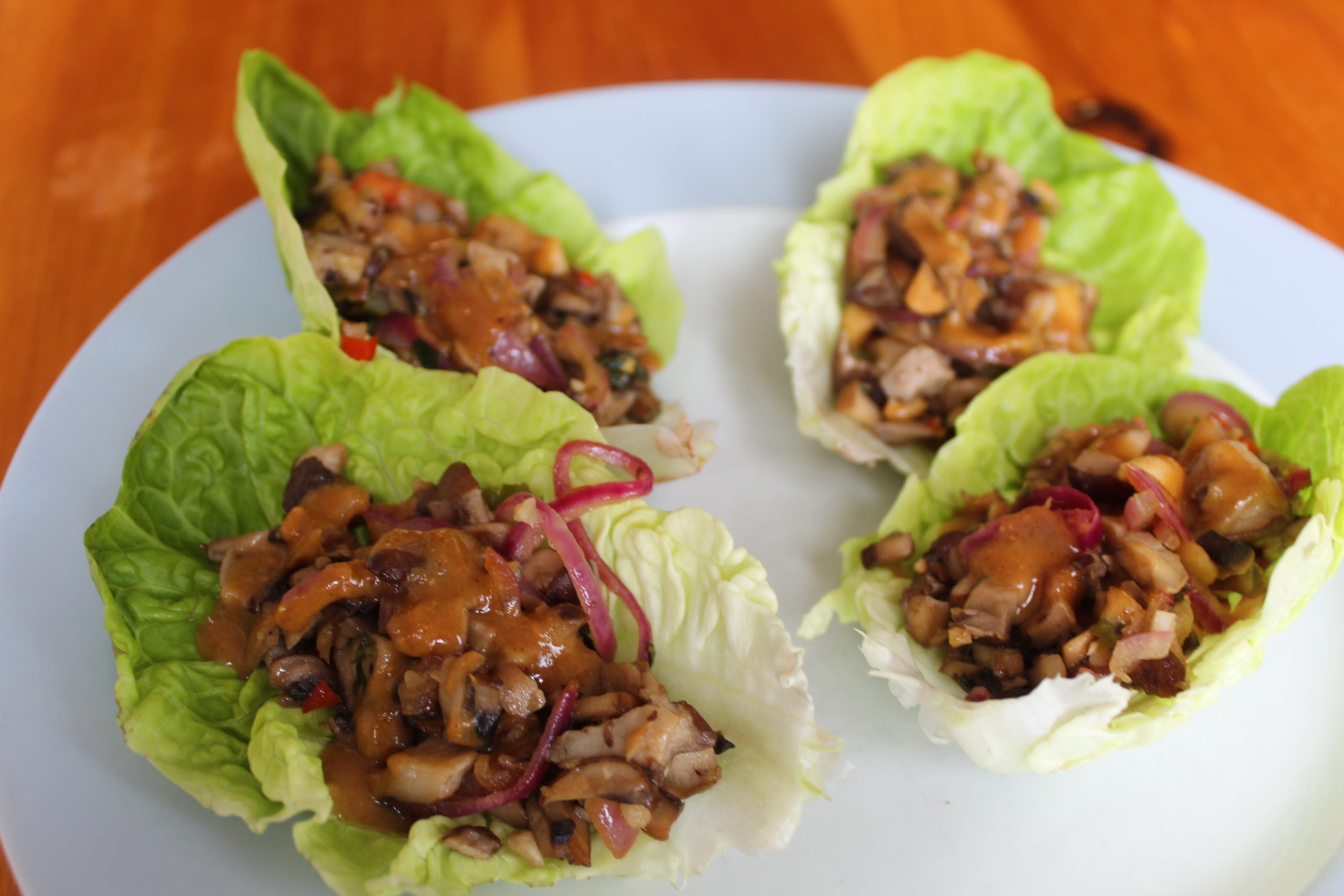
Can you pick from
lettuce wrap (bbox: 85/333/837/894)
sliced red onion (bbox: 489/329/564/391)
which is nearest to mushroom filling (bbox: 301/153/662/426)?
sliced red onion (bbox: 489/329/564/391)

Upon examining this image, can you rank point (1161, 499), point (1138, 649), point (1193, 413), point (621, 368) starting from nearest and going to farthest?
point (1138, 649)
point (1161, 499)
point (1193, 413)
point (621, 368)

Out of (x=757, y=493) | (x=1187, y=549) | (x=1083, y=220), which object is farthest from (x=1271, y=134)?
(x=757, y=493)

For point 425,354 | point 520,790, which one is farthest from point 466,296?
point 520,790

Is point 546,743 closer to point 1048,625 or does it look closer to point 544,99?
point 1048,625

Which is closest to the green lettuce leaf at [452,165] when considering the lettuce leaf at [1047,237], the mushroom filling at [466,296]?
the mushroom filling at [466,296]

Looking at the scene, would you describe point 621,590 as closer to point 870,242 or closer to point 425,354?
point 425,354

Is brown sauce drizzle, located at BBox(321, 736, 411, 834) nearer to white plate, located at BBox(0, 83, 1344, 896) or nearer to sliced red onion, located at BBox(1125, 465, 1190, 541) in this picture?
white plate, located at BBox(0, 83, 1344, 896)
